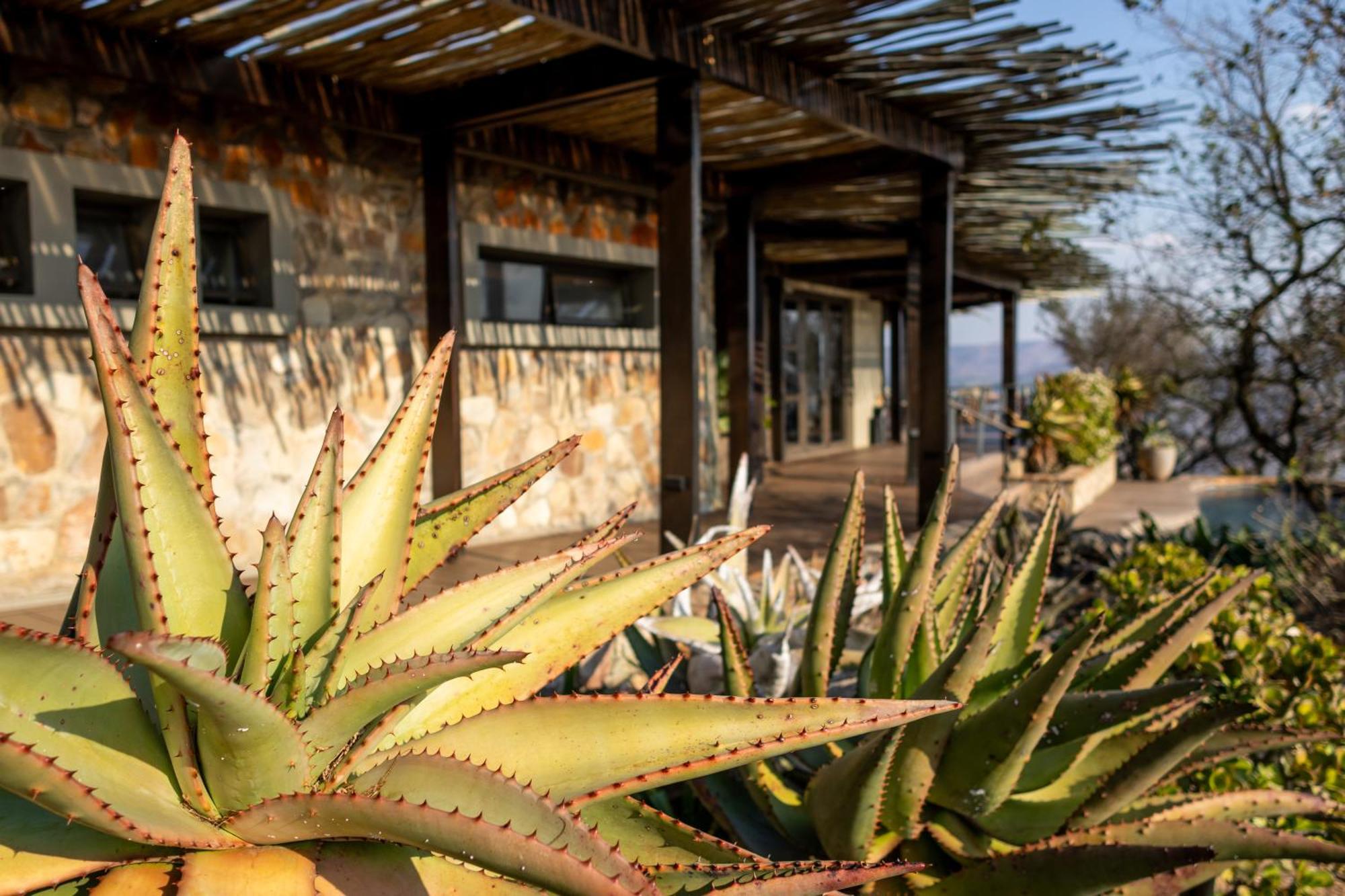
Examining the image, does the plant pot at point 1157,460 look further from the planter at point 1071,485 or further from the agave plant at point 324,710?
the agave plant at point 324,710

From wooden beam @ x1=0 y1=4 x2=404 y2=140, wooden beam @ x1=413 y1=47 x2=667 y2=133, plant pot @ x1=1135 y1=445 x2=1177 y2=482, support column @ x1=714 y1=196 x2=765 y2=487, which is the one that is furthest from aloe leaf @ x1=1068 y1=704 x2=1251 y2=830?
plant pot @ x1=1135 y1=445 x2=1177 y2=482

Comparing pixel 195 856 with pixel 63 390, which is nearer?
pixel 195 856

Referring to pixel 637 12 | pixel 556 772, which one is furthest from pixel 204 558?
pixel 637 12

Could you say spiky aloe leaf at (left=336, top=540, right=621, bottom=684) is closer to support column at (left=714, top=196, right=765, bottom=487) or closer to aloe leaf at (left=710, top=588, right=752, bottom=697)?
aloe leaf at (left=710, top=588, right=752, bottom=697)

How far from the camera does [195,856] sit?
0.73 meters

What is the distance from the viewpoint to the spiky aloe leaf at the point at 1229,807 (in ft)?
4.48

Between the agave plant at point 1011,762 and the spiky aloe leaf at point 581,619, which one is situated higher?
the spiky aloe leaf at point 581,619

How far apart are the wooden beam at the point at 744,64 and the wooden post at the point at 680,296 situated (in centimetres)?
29

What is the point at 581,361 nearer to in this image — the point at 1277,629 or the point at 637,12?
the point at 637,12

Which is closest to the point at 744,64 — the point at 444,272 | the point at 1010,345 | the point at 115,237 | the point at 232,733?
the point at 444,272

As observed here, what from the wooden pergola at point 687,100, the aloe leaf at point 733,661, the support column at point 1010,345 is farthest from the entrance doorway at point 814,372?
the aloe leaf at point 733,661

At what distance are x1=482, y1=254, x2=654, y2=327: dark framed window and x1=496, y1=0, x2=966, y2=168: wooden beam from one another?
2.25 meters

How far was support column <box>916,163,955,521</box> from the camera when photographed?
22.4ft

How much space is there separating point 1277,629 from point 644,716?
2410mm
